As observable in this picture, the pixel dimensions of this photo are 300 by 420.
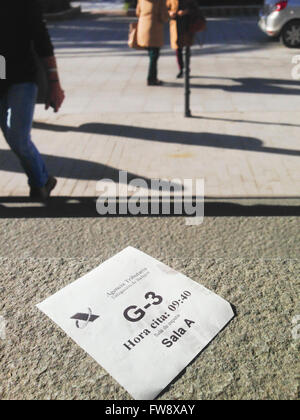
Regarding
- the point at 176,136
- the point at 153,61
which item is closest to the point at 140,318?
the point at 176,136

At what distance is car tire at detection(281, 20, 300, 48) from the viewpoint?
948 cm

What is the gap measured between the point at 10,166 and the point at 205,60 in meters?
6.16

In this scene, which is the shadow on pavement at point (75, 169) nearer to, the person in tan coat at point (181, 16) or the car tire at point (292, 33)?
Answer: the person in tan coat at point (181, 16)

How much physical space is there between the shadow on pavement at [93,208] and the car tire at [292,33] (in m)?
7.75

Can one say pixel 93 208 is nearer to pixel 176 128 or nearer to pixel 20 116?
pixel 20 116

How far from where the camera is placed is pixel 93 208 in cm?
337

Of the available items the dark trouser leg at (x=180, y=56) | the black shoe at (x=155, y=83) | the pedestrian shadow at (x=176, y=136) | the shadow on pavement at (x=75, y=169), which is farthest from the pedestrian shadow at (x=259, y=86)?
the shadow on pavement at (x=75, y=169)

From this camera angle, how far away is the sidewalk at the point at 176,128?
3.85 m

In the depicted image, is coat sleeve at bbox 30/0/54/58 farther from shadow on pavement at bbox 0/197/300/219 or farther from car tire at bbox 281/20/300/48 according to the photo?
car tire at bbox 281/20/300/48

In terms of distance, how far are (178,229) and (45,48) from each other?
1.75 metres

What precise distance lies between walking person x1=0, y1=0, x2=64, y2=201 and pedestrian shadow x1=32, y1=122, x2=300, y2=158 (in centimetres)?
171

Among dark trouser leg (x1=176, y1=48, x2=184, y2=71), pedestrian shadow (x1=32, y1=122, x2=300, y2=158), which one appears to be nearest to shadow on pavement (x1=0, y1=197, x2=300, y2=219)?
pedestrian shadow (x1=32, y1=122, x2=300, y2=158)

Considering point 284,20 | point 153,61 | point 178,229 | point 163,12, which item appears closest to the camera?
point 178,229

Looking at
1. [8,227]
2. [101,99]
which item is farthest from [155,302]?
[101,99]
